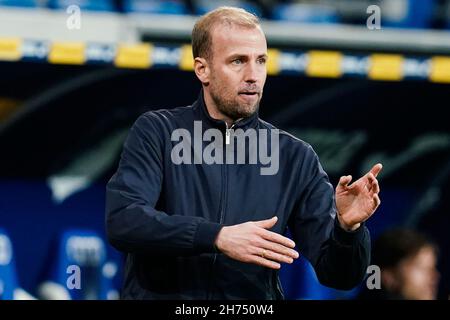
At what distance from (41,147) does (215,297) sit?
9.27 ft

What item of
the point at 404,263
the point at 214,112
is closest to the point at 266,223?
the point at 214,112

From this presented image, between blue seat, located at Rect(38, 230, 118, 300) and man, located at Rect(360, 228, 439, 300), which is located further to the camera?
blue seat, located at Rect(38, 230, 118, 300)

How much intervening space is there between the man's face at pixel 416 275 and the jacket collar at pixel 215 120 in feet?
6.89

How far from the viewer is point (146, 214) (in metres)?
2.79

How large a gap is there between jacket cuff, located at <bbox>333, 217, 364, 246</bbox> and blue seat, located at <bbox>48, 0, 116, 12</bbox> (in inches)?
101

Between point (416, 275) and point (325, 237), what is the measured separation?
2.15 m

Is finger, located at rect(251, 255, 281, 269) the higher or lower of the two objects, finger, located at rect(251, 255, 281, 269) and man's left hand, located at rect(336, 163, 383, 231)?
the lower

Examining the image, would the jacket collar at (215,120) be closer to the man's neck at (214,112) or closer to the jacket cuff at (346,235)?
the man's neck at (214,112)

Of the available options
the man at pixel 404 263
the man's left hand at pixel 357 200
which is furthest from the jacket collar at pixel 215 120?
the man at pixel 404 263

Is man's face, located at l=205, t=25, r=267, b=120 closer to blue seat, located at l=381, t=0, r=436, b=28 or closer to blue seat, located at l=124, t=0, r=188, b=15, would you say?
blue seat, located at l=124, t=0, r=188, b=15

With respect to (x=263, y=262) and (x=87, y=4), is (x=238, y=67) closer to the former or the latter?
(x=263, y=262)

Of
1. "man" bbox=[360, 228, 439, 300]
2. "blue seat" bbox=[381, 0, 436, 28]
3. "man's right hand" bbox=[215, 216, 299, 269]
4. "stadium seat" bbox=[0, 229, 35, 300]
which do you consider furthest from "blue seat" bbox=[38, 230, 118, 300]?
"man's right hand" bbox=[215, 216, 299, 269]

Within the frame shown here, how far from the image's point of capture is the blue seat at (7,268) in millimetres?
5352

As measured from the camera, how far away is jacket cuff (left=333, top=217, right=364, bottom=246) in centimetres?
282
